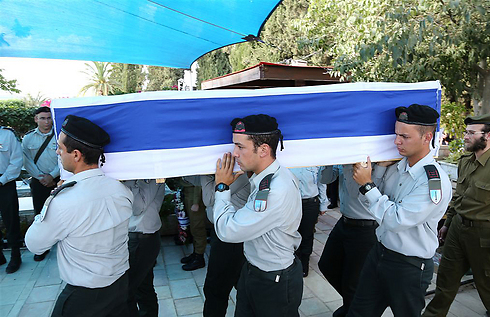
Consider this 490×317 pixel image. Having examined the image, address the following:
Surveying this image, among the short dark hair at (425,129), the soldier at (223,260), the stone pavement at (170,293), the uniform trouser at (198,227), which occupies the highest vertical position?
the short dark hair at (425,129)

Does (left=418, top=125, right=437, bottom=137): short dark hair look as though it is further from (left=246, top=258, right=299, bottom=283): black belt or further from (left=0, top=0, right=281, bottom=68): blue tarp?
(left=0, top=0, right=281, bottom=68): blue tarp

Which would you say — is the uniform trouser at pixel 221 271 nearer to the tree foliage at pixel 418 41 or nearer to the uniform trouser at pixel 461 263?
the uniform trouser at pixel 461 263

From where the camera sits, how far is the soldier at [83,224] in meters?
1.63

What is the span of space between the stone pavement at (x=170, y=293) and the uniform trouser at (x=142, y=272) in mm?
579

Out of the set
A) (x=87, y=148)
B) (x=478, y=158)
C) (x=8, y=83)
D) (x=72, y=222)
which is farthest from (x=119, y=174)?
(x=8, y=83)

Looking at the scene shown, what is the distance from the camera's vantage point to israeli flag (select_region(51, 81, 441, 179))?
73.7 inches

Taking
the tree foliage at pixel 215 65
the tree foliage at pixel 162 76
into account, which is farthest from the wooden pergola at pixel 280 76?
the tree foliage at pixel 162 76

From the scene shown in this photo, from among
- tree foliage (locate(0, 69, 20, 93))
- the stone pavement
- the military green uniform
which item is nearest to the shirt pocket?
the military green uniform

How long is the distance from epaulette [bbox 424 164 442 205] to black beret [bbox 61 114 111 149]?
1792mm

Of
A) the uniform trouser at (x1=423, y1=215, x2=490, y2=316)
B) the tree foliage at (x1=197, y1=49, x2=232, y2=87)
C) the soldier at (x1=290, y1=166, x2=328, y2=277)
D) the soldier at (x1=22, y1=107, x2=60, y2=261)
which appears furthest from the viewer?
the tree foliage at (x1=197, y1=49, x2=232, y2=87)

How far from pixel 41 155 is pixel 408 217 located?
4.08m

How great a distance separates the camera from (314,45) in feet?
16.6

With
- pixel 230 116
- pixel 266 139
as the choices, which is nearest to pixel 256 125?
pixel 266 139

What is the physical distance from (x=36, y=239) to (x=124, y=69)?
3320 cm
